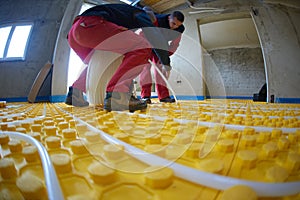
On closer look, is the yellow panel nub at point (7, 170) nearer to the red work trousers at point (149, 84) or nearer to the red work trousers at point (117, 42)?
the red work trousers at point (117, 42)

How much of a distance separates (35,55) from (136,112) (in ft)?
14.3

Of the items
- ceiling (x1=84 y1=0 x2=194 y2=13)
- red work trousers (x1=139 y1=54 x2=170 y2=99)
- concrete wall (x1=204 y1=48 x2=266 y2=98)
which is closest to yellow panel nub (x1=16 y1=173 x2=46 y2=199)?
red work trousers (x1=139 y1=54 x2=170 y2=99)

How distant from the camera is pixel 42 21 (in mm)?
4273

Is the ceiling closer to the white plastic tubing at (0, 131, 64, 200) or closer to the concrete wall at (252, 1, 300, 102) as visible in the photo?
the concrete wall at (252, 1, 300, 102)

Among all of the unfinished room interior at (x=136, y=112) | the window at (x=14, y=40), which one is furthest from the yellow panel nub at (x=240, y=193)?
the window at (x=14, y=40)

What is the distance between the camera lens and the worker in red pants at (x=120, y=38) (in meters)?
1.33

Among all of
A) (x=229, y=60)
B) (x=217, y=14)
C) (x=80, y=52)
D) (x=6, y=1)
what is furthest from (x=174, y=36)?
(x=229, y=60)

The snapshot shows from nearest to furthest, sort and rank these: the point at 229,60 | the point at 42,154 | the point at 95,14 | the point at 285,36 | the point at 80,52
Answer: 1. the point at 42,154
2. the point at 95,14
3. the point at 80,52
4. the point at 285,36
5. the point at 229,60

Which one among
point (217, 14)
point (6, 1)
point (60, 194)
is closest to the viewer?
point (60, 194)

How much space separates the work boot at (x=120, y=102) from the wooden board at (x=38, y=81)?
3.39 metres

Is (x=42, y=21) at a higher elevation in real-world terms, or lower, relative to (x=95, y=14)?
higher

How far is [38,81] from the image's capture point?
3.88 meters

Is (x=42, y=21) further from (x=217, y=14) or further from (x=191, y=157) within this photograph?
(x=191, y=157)

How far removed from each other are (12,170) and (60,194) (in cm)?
17
